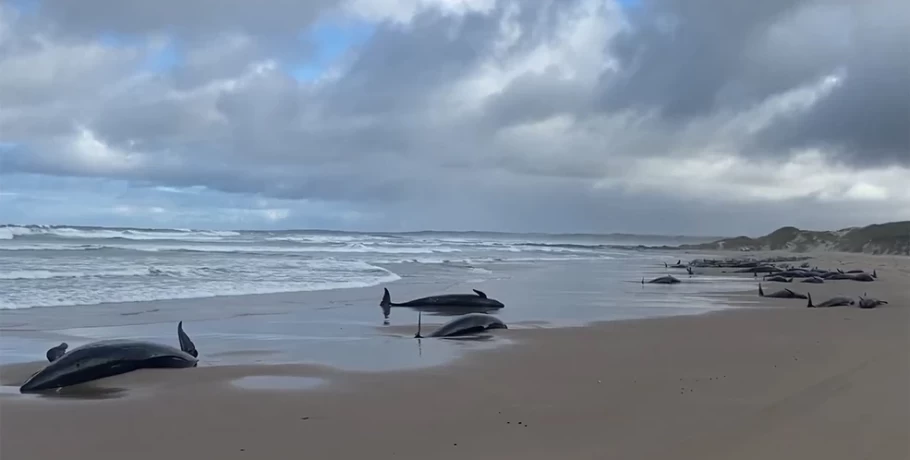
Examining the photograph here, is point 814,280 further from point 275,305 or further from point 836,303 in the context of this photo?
point 275,305

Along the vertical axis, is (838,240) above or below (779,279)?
above

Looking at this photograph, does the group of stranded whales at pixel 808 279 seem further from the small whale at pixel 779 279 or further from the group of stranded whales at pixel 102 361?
the group of stranded whales at pixel 102 361

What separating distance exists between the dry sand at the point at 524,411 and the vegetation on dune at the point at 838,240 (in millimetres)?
56594

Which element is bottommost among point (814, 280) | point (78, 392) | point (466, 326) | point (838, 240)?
point (78, 392)

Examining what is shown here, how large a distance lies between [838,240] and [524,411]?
251 ft

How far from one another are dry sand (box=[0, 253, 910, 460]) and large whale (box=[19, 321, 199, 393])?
0.24m

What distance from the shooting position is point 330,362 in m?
8.12

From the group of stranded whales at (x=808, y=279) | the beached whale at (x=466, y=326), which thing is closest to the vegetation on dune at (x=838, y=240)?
the group of stranded whales at (x=808, y=279)

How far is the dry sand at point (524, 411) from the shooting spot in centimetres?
474

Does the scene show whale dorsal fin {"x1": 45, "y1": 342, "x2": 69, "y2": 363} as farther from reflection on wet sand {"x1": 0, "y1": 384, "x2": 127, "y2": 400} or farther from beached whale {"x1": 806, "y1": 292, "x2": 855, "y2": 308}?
beached whale {"x1": 806, "y1": 292, "x2": 855, "y2": 308}

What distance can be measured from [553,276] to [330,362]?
18.6 meters

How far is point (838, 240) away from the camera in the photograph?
237 ft

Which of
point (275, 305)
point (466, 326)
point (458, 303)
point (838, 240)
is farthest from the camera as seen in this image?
point (838, 240)

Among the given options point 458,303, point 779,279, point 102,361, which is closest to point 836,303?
point 458,303
